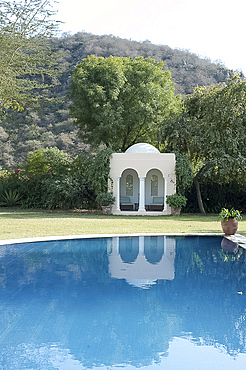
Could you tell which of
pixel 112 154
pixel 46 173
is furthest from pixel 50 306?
pixel 46 173

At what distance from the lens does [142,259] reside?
36.6 ft

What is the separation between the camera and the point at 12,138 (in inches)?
1956

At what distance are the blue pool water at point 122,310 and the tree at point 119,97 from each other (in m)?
20.3

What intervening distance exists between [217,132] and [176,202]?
4.95 meters

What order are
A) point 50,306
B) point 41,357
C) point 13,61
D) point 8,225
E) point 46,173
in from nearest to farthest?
point 41,357, point 50,306, point 13,61, point 8,225, point 46,173

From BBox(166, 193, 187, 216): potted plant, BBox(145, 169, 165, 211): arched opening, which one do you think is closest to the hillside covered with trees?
BBox(145, 169, 165, 211): arched opening

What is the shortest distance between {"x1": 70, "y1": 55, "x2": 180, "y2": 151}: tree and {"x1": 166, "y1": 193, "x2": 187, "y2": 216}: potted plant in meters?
6.71

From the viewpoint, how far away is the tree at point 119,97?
3066 centimetres

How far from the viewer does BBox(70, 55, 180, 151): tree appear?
3066 centimetres

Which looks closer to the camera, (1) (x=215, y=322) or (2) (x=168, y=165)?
(1) (x=215, y=322)

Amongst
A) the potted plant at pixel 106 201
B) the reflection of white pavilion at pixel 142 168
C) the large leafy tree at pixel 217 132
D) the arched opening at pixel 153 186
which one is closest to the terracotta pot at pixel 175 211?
the reflection of white pavilion at pixel 142 168

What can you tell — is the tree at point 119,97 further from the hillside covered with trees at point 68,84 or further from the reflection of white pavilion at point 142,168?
the hillside covered with trees at point 68,84

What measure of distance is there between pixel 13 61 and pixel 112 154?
34.1ft

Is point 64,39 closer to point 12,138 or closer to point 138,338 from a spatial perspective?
point 12,138
